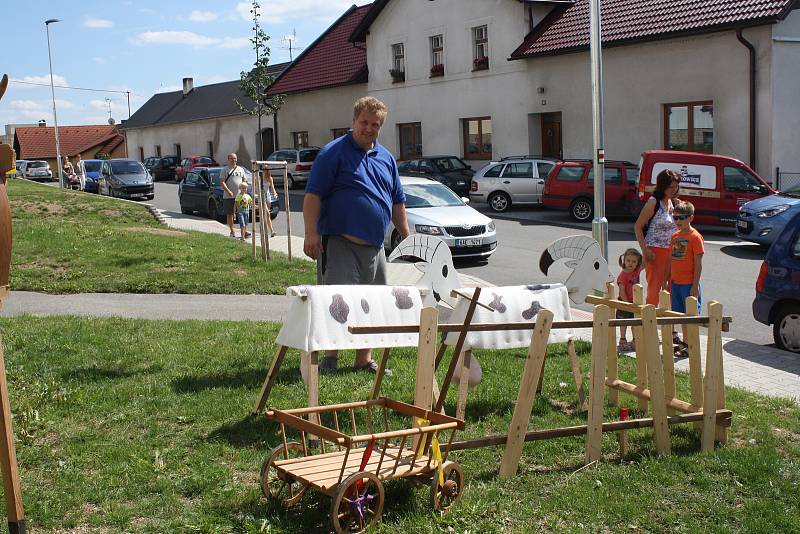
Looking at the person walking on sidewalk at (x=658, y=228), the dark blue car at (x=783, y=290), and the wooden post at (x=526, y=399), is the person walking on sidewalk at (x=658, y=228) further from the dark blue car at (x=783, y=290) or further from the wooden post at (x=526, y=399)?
the wooden post at (x=526, y=399)

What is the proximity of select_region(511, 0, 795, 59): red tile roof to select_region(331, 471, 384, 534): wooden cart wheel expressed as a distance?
2313cm

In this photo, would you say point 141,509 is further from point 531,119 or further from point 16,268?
point 531,119

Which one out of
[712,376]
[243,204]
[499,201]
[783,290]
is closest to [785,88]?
[499,201]

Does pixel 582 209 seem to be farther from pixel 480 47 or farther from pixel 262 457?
pixel 262 457

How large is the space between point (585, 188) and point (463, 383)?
64.8 feet

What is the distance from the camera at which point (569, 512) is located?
4.62 m

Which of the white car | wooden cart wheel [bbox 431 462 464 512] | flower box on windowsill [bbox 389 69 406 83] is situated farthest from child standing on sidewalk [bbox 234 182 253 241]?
flower box on windowsill [bbox 389 69 406 83]

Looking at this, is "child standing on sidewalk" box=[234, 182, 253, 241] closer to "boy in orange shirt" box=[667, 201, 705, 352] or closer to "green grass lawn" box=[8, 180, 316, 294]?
"green grass lawn" box=[8, 180, 316, 294]

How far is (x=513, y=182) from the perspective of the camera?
91.6 ft

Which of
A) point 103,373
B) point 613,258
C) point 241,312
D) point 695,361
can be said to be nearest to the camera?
point 695,361

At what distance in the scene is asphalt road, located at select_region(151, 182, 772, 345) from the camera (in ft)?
39.4

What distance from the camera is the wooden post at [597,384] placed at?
212 inches

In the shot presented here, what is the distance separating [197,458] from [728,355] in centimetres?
597

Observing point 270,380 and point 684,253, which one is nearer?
point 270,380
